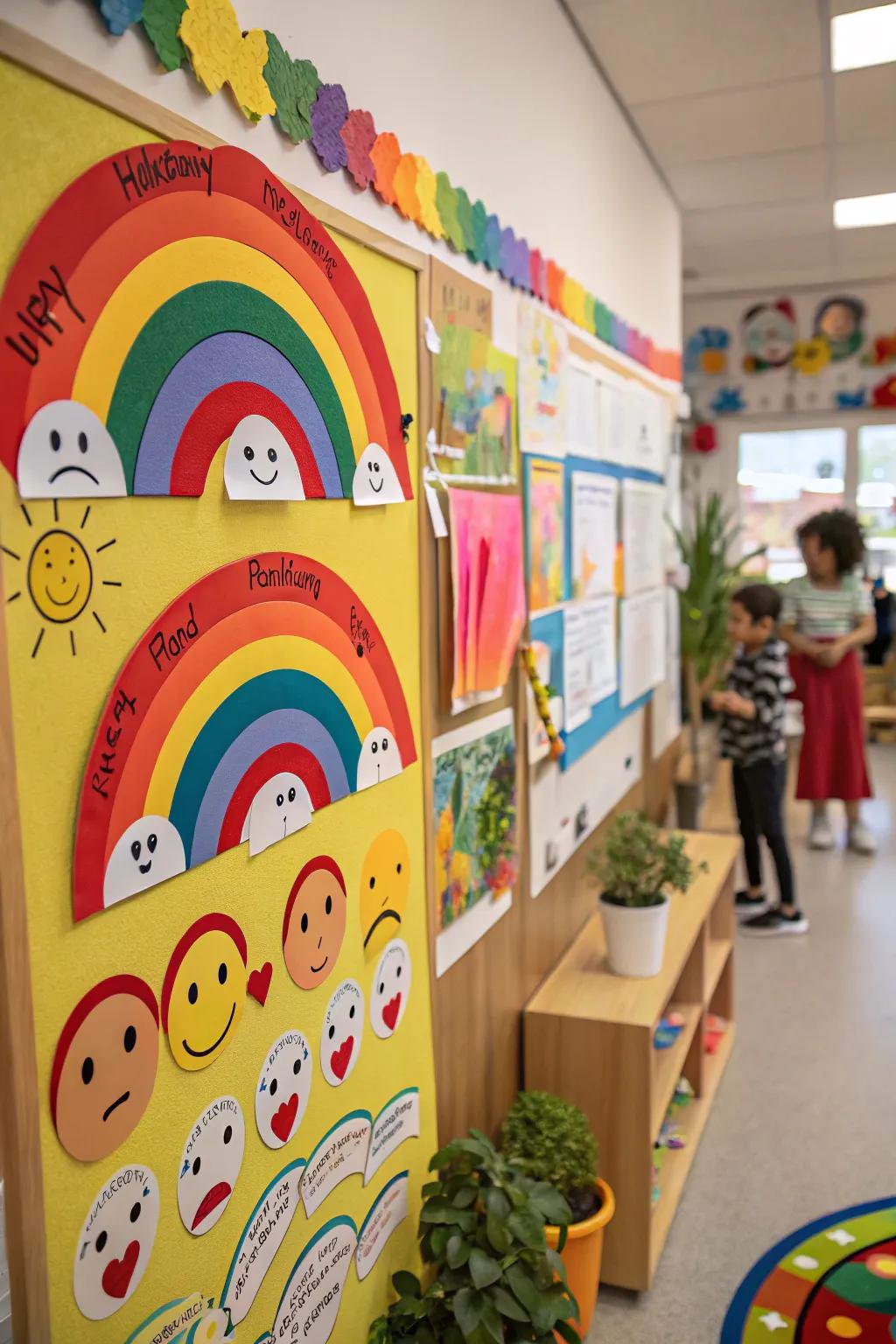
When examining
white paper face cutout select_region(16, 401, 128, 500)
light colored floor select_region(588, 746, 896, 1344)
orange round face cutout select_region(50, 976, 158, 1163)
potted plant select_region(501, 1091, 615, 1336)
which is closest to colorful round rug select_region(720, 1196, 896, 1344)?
light colored floor select_region(588, 746, 896, 1344)

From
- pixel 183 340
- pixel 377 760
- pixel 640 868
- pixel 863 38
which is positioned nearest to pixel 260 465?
pixel 183 340

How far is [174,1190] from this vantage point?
3.71 feet

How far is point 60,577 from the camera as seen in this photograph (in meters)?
0.94

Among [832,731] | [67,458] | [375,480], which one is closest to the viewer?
[67,458]

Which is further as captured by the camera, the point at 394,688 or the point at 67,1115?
the point at 394,688

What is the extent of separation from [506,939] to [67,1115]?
1311 mm

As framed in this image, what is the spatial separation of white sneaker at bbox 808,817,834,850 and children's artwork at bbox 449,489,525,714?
343 centimetres

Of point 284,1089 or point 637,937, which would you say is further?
point 637,937

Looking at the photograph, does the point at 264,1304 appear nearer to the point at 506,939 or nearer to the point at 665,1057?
the point at 506,939

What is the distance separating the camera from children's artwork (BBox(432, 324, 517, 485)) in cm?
179

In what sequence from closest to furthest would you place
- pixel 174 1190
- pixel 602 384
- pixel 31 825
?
1. pixel 31 825
2. pixel 174 1190
3. pixel 602 384

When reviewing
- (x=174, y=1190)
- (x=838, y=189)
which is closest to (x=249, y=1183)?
(x=174, y=1190)

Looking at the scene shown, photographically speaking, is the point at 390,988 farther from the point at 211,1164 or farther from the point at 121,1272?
the point at 121,1272

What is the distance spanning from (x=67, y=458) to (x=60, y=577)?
0.33 ft
